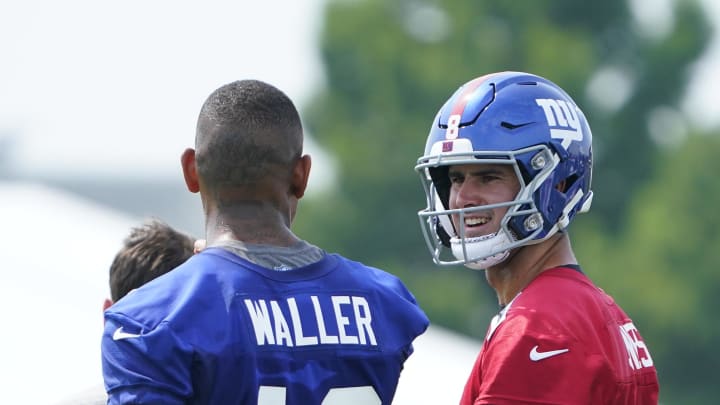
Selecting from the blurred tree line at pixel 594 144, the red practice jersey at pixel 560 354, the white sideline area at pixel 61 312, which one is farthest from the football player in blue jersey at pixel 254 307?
the blurred tree line at pixel 594 144

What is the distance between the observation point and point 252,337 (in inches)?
130

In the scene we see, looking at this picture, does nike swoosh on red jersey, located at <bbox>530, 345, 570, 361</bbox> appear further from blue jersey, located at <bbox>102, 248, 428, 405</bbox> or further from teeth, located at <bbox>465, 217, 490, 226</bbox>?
teeth, located at <bbox>465, 217, 490, 226</bbox>

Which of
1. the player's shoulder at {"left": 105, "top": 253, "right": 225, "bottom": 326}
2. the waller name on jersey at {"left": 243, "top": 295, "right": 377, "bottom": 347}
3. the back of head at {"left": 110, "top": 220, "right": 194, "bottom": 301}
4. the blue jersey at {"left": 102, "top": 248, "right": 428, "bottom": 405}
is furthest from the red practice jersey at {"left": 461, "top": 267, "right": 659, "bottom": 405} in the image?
the back of head at {"left": 110, "top": 220, "right": 194, "bottom": 301}

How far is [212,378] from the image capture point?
3258mm

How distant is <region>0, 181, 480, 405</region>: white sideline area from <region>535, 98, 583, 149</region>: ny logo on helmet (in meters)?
2.13

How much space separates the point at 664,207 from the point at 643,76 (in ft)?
19.9

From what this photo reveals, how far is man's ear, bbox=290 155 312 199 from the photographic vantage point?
3598mm

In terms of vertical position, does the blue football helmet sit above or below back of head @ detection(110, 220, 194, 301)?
above

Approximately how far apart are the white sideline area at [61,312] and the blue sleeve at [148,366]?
1.83 metres

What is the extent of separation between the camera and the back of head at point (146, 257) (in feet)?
14.1

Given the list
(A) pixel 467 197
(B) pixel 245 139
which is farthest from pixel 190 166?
(A) pixel 467 197

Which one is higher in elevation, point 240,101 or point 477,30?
point 240,101

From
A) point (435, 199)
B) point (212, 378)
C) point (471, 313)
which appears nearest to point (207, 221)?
point (212, 378)

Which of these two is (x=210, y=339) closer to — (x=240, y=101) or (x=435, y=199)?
(x=240, y=101)
